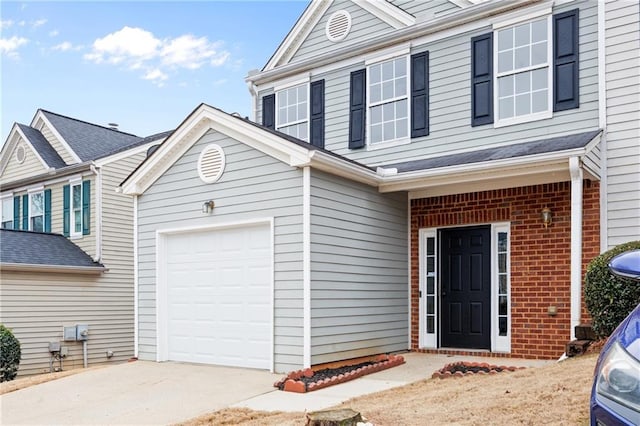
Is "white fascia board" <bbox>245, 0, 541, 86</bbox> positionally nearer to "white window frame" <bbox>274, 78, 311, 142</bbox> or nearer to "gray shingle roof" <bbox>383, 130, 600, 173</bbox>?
"white window frame" <bbox>274, 78, 311, 142</bbox>

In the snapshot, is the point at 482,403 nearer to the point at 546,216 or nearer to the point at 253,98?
the point at 546,216

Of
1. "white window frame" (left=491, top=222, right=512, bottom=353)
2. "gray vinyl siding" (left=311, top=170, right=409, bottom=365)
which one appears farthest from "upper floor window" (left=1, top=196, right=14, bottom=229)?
"white window frame" (left=491, top=222, right=512, bottom=353)

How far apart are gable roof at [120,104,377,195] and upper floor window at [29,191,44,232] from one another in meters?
7.50

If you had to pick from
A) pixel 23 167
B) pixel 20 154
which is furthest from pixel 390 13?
pixel 20 154

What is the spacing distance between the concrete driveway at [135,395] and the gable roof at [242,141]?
9.47 ft

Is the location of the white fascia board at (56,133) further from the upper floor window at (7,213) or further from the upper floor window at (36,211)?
the upper floor window at (7,213)

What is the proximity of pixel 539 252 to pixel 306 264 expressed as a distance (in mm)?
3495

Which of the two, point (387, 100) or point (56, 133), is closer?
point (387, 100)

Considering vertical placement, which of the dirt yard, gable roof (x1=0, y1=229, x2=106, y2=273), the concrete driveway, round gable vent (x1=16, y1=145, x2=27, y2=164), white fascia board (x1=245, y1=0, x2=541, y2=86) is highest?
white fascia board (x1=245, y1=0, x2=541, y2=86)

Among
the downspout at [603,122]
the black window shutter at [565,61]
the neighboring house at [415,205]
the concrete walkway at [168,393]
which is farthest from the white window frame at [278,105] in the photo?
the downspout at [603,122]

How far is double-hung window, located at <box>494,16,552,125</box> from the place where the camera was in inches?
350

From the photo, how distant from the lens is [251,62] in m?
12.9

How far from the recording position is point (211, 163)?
9031 millimetres

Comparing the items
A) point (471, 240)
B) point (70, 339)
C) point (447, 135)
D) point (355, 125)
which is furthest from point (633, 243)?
point (70, 339)
